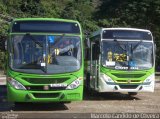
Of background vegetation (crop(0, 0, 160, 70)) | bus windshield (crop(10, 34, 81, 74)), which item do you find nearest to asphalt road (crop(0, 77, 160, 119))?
bus windshield (crop(10, 34, 81, 74))

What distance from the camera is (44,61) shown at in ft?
50.4

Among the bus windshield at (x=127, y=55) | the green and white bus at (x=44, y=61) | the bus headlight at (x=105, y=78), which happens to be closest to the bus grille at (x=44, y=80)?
the green and white bus at (x=44, y=61)

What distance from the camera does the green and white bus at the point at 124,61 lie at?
19.3 metres

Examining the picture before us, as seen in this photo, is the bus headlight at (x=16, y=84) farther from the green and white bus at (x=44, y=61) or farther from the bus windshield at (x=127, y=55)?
the bus windshield at (x=127, y=55)

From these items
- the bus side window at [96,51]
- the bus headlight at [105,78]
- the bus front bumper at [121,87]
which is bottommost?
the bus front bumper at [121,87]

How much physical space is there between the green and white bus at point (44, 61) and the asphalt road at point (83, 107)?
Answer: 1.80 feet

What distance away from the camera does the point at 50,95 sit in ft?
49.8

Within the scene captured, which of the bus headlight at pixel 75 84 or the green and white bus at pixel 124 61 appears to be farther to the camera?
the green and white bus at pixel 124 61

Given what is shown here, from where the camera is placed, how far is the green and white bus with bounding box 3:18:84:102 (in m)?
15.0

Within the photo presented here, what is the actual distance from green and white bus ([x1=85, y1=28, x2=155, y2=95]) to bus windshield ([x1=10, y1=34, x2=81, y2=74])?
382cm

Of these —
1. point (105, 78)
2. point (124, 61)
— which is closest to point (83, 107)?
point (105, 78)

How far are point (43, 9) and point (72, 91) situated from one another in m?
50.4

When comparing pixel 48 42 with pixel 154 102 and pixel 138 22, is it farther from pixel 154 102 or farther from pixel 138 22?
pixel 138 22

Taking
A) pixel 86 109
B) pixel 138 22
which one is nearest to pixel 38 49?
pixel 86 109
